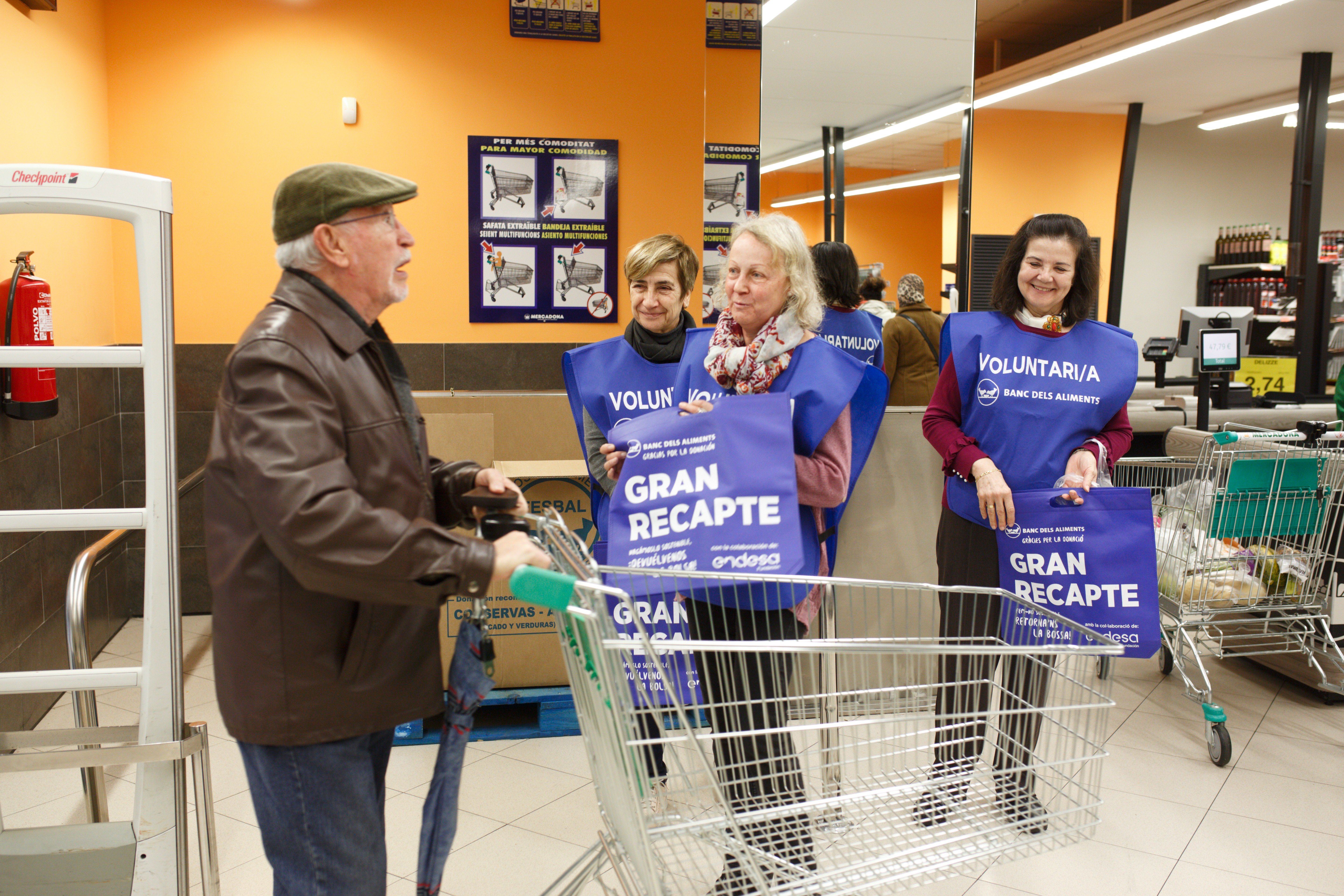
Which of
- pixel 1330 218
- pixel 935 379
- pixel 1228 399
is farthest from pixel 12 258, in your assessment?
pixel 1330 218

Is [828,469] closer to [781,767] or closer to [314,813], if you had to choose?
[781,767]

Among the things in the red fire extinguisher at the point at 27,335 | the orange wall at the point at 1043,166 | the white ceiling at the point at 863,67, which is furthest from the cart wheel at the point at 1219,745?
the orange wall at the point at 1043,166

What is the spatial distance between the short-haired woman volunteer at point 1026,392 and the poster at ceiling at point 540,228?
2.94 meters

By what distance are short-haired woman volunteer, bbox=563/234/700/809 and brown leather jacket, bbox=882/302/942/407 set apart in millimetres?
2102

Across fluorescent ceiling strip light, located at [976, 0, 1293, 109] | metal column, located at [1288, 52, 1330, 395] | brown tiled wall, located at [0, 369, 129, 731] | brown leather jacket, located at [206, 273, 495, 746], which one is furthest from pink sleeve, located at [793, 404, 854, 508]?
metal column, located at [1288, 52, 1330, 395]

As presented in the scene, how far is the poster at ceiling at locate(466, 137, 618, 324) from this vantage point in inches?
196

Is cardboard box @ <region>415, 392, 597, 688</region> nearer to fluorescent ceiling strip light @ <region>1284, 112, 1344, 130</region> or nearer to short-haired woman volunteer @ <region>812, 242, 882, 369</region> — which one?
short-haired woman volunteer @ <region>812, 242, 882, 369</region>

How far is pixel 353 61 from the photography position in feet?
15.7

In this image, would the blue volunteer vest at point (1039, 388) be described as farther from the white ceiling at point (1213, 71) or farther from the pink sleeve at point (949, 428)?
the white ceiling at point (1213, 71)

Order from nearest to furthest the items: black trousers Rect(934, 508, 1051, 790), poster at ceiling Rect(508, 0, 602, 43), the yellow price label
Answer: black trousers Rect(934, 508, 1051, 790)
poster at ceiling Rect(508, 0, 602, 43)
the yellow price label

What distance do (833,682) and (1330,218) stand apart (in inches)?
447

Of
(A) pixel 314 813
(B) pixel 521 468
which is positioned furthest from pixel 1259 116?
(A) pixel 314 813

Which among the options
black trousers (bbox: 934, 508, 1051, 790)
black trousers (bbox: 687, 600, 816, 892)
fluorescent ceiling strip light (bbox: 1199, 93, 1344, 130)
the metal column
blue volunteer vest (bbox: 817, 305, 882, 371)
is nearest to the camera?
black trousers (bbox: 687, 600, 816, 892)

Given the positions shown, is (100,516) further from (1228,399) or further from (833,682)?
(1228,399)
